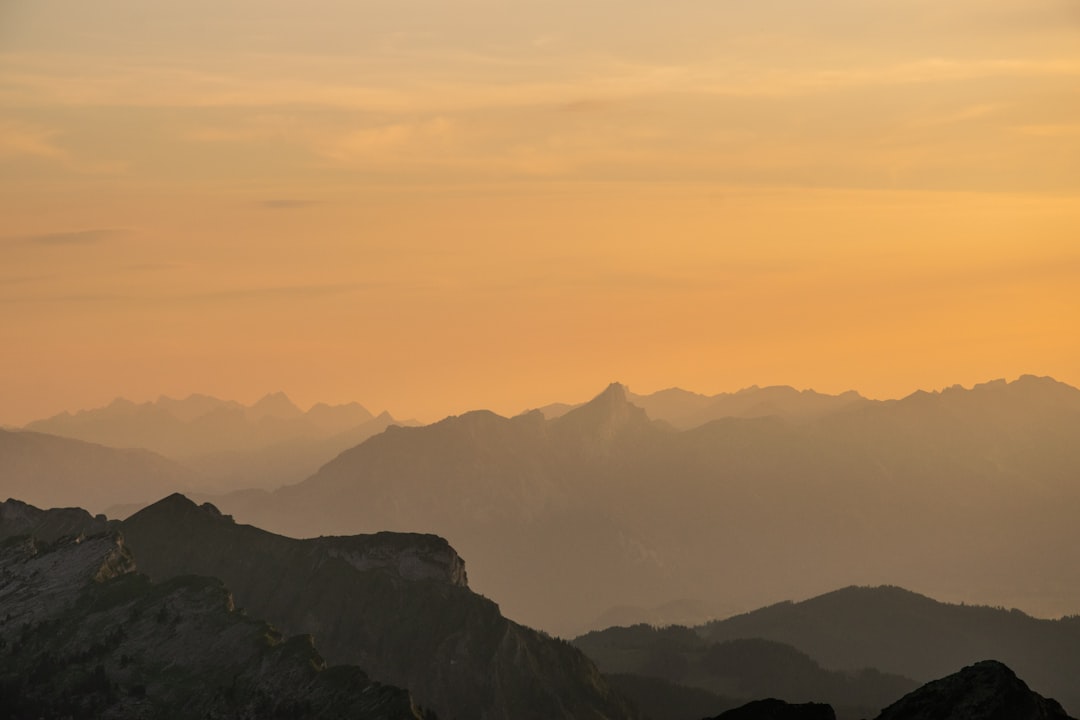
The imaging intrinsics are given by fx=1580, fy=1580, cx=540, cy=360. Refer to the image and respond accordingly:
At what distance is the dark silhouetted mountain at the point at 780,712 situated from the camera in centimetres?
9762

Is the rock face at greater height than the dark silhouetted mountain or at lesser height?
greater

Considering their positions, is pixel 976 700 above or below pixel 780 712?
above

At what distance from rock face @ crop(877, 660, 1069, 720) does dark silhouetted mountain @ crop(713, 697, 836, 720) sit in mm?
5062

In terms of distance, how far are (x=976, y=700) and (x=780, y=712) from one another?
1206 centimetres

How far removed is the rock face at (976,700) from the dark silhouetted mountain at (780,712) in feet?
16.6

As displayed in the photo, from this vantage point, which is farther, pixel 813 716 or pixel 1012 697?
pixel 813 716

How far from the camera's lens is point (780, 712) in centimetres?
9819

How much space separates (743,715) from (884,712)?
8701 mm

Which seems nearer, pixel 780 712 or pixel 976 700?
pixel 976 700

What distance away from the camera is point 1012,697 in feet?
302

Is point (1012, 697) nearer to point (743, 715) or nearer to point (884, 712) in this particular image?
point (884, 712)

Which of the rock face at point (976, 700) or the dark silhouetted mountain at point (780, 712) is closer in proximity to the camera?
the rock face at point (976, 700)

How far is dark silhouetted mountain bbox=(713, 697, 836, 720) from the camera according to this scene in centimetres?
9762

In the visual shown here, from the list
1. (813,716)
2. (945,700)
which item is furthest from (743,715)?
(945,700)
